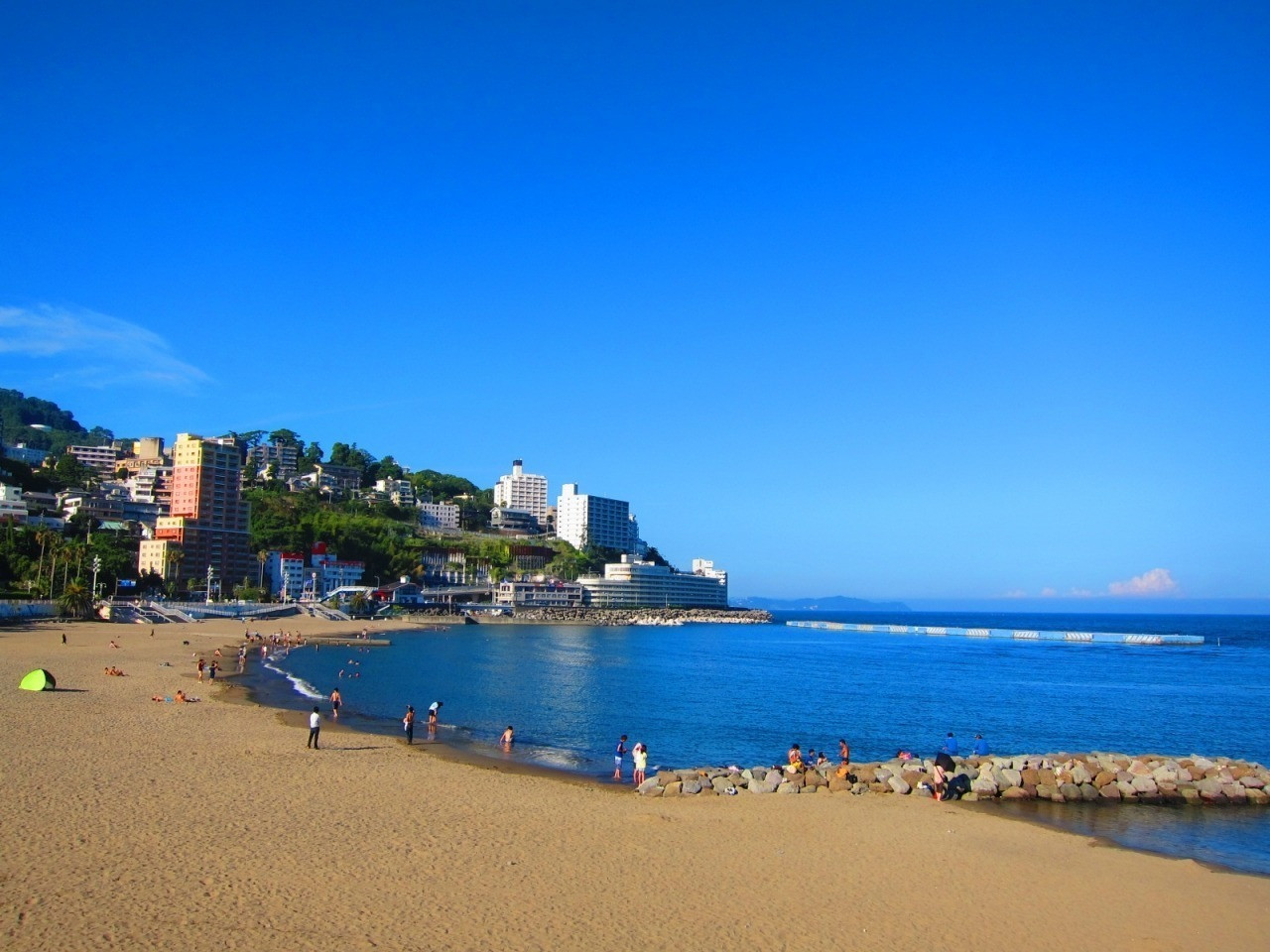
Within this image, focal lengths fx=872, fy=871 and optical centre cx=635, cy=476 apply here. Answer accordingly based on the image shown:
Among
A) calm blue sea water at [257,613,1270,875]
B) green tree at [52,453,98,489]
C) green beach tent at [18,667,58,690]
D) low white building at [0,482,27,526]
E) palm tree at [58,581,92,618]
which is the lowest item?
calm blue sea water at [257,613,1270,875]

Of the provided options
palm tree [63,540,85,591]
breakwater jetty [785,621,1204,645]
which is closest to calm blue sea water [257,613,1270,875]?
palm tree [63,540,85,591]

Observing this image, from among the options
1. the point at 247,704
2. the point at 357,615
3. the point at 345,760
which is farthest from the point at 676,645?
the point at 345,760

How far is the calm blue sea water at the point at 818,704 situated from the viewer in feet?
99.3

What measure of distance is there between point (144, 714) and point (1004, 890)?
2901cm

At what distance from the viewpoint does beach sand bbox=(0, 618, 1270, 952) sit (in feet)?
42.1

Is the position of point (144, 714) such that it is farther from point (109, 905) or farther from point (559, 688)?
point (559, 688)

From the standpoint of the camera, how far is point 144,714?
3153 cm

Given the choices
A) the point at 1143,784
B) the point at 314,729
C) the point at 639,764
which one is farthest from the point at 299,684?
the point at 1143,784

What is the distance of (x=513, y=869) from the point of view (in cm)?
1590

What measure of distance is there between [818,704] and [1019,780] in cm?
2283

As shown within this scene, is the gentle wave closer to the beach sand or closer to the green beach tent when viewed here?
the green beach tent

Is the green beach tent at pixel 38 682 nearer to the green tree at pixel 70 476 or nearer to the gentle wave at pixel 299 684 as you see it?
the gentle wave at pixel 299 684

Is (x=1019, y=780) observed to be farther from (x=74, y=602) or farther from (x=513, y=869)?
(x=74, y=602)

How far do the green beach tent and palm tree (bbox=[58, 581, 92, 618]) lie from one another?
55862mm
